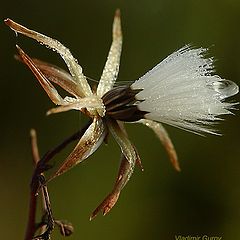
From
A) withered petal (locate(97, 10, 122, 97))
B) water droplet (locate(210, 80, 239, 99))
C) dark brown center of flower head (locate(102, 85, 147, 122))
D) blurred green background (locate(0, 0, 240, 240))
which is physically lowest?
blurred green background (locate(0, 0, 240, 240))

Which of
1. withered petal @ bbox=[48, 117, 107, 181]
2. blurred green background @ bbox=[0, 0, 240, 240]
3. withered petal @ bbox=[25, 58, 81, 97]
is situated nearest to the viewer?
withered petal @ bbox=[48, 117, 107, 181]

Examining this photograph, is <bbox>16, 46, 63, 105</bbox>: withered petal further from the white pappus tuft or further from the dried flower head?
the white pappus tuft

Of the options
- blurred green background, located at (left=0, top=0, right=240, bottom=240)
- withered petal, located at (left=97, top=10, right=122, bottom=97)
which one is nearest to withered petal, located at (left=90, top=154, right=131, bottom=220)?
withered petal, located at (left=97, top=10, right=122, bottom=97)

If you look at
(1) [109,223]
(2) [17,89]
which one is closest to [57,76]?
(1) [109,223]

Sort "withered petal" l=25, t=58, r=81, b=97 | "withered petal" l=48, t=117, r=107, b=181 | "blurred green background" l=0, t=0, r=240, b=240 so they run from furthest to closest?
"blurred green background" l=0, t=0, r=240, b=240
"withered petal" l=25, t=58, r=81, b=97
"withered petal" l=48, t=117, r=107, b=181

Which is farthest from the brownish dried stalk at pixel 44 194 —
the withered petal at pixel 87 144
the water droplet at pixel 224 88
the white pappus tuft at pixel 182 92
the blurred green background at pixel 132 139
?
the blurred green background at pixel 132 139
